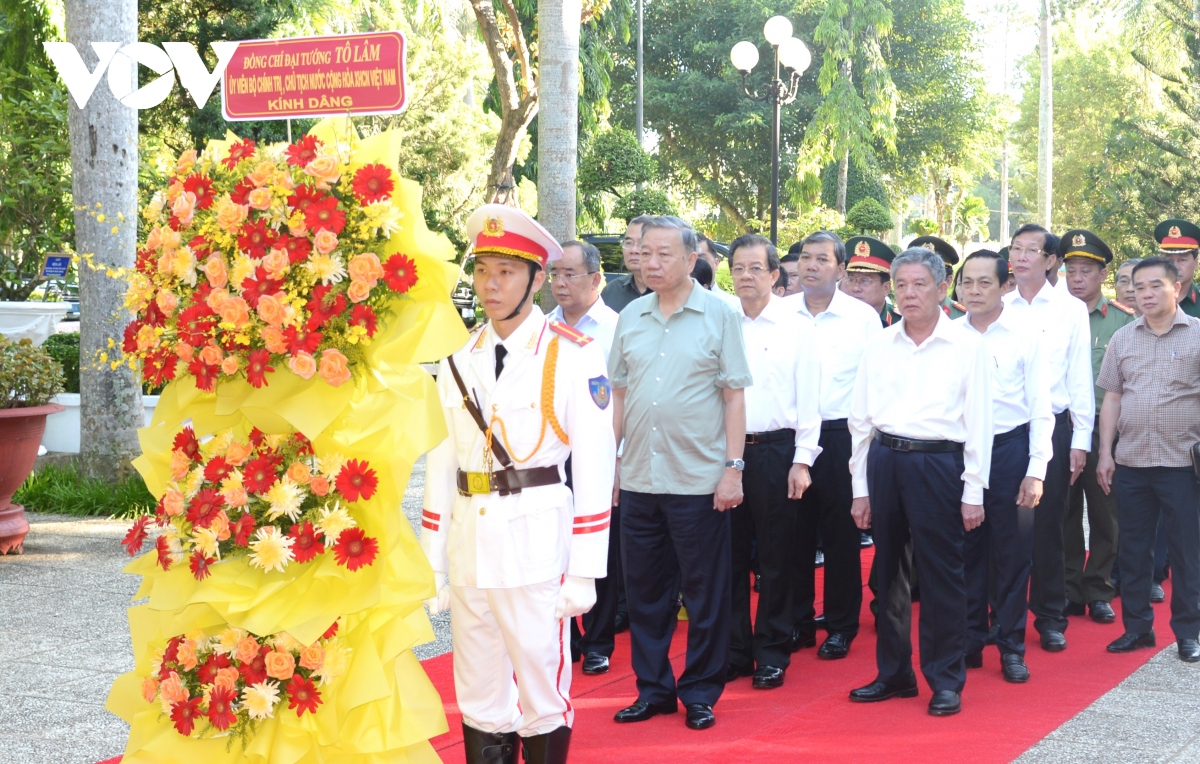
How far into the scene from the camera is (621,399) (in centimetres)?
564

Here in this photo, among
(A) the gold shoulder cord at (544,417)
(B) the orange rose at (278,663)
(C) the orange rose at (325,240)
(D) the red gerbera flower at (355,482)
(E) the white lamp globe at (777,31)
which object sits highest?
(E) the white lamp globe at (777,31)

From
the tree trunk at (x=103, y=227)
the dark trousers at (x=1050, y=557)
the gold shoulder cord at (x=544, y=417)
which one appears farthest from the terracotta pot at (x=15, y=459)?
the dark trousers at (x=1050, y=557)

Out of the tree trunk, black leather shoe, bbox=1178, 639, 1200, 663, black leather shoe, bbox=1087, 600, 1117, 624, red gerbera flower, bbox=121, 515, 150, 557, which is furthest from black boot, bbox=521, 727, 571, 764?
the tree trunk

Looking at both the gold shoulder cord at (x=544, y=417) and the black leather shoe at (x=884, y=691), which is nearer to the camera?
the gold shoulder cord at (x=544, y=417)

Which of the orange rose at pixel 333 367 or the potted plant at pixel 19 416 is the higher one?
the orange rose at pixel 333 367

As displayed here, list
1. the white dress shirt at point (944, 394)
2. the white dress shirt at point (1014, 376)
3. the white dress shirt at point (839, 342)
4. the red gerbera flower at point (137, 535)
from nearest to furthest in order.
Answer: the red gerbera flower at point (137, 535) < the white dress shirt at point (944, 394) < the white dress shirt at point (1014, 376) < the white dress shirt at point (839, 342)

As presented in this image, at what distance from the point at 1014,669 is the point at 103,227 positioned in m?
7.69

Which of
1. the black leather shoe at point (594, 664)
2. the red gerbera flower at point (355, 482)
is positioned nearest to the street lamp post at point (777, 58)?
the black leather shoe at point (594, 664)

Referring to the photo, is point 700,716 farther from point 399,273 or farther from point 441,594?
point 399,273

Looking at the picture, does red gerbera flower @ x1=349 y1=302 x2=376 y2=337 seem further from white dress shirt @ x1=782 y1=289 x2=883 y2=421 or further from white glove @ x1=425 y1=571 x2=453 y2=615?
white dress shirt @ x1=782 y1=289 x2=883 y2=421

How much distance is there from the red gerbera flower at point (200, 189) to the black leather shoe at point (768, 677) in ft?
11.6

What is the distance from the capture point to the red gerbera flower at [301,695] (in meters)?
3.64

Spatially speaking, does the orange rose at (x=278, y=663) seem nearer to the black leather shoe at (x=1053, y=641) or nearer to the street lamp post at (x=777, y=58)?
the black leather shoe at (x=1053, y=641)

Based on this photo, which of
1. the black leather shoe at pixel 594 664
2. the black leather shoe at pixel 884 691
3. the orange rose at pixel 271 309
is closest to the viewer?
the orange rose at pixel 271 309
